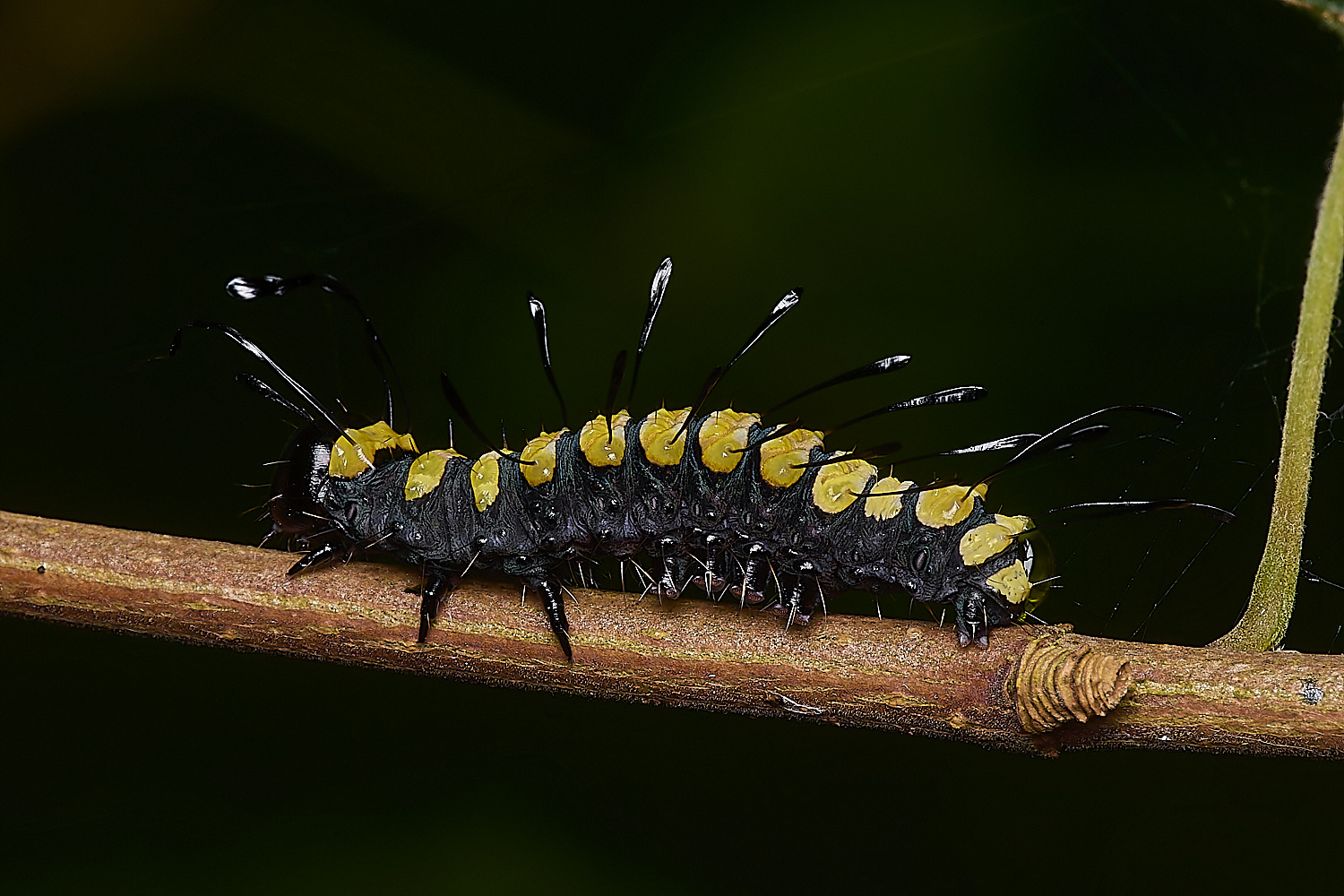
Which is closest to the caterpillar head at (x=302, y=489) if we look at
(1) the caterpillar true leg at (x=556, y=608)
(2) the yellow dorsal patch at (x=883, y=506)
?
(1) the caterpillar true leg at (x=556, y=608)

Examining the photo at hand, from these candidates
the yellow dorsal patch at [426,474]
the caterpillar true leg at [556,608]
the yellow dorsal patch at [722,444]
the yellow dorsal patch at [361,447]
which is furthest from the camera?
the yellow dorsal patch at [361,447]

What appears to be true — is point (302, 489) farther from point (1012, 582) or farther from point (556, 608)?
point (1012, 582)

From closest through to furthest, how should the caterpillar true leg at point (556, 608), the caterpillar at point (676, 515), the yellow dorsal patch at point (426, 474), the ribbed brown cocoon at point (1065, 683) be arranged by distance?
the ribbed brown cocoon at point (1065, 683) < the caterpillar true leg at point (556, 608) < the caterpillar at point (676, 515) < the yellow dorsal patch at point (426, 474)

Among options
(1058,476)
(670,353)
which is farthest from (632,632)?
(1058,476)

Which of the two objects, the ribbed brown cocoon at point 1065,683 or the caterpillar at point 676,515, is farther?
the caterpillar at point 676,515

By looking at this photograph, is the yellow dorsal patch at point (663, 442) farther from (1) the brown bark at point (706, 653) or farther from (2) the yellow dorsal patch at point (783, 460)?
(1) the brown bark at point (706, 653)

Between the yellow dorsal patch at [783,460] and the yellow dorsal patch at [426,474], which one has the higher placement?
the yellow dorsal patch at [783,460]

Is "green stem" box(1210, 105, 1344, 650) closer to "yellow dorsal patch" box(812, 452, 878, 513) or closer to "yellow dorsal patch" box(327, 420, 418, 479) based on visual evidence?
"yellow dorsal patch" box(812, 452, 878, 513)
